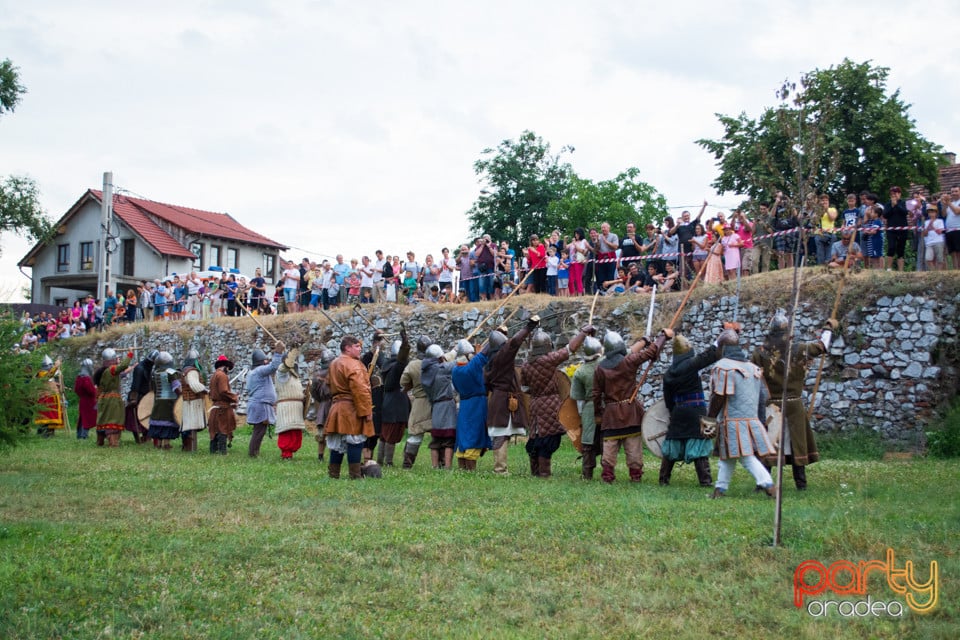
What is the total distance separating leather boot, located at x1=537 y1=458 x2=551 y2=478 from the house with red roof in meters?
38.5

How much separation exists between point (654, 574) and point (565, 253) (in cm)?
1480

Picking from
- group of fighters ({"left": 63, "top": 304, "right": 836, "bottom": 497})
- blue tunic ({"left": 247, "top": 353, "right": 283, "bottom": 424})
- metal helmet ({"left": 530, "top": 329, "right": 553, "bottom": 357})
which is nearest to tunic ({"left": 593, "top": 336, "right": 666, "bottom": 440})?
group of fighters ({"left": 63, "top": 304, "right": 836, "bottom": 497})

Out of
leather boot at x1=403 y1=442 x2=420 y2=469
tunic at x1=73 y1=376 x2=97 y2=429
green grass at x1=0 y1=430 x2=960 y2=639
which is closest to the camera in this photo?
green grass at x1=0 y1=430 x2=960 y2=639

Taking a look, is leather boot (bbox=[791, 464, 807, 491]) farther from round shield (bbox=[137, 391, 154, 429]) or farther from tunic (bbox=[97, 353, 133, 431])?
tunic (bbox=[97, 353, 133, 431])

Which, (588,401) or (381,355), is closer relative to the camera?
(588,401)

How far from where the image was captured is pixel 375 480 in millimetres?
10914

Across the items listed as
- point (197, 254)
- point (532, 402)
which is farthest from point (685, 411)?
point (197, 254)

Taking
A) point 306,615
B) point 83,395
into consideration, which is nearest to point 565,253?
point 83,395

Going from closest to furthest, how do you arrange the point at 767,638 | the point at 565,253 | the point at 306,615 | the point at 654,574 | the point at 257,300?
1. the point at 767,638
2. the point at 306,615
3. the point at 654,574
4. the point at 565,253
5. the point at 257,300

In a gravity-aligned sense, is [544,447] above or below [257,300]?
below

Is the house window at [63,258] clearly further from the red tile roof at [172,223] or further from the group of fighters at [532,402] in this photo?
the group of fighters at [532,402]

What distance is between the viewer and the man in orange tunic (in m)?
10.7

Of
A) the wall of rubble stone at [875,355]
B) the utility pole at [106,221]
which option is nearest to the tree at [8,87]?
the utility pole at [106,221]

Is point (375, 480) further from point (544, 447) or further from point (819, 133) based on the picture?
point (819, 133)
